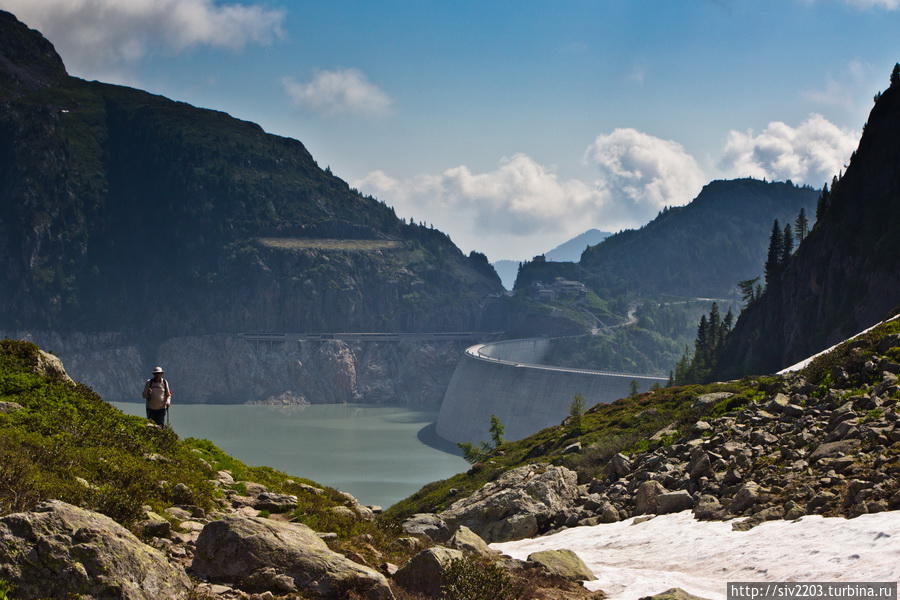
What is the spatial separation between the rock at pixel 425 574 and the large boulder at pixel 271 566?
1277 mm

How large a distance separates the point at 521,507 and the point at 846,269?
64.9 m

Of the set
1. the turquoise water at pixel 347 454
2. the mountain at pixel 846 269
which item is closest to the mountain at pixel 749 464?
the mountain at pixel 846 269

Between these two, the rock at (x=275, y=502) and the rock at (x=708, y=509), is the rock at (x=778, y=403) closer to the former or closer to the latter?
→ the rock at (x=708, y=509)

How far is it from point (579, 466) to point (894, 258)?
5089 cm

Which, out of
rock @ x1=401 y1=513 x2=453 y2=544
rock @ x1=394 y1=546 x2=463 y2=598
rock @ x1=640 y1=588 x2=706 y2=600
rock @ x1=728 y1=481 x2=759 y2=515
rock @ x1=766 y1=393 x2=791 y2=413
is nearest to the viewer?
rock @ x1=394 y1=546 x2=463 y2=598

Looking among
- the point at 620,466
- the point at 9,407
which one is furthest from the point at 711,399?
the point at 9,407

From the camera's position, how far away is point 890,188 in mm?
83500

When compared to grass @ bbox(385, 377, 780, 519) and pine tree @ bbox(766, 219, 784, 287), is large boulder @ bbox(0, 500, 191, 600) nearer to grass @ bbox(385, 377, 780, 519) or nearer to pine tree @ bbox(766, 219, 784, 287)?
grass @ bbox(385, 377, 780, 519)

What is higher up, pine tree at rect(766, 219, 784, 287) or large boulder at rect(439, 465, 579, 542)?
pine tree at rect(766, 219, 784, 287)

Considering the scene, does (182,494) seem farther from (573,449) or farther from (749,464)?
(573,449)

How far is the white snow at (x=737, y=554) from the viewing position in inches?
637

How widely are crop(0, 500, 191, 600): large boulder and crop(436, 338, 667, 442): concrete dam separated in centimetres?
13694

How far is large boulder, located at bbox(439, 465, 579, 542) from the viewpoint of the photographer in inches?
1081

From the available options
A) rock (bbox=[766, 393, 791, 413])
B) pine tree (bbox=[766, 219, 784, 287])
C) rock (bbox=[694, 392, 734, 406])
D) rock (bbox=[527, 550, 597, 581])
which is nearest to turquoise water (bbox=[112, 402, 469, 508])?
pine tree (bbox=[766, 219, 784, 287])
